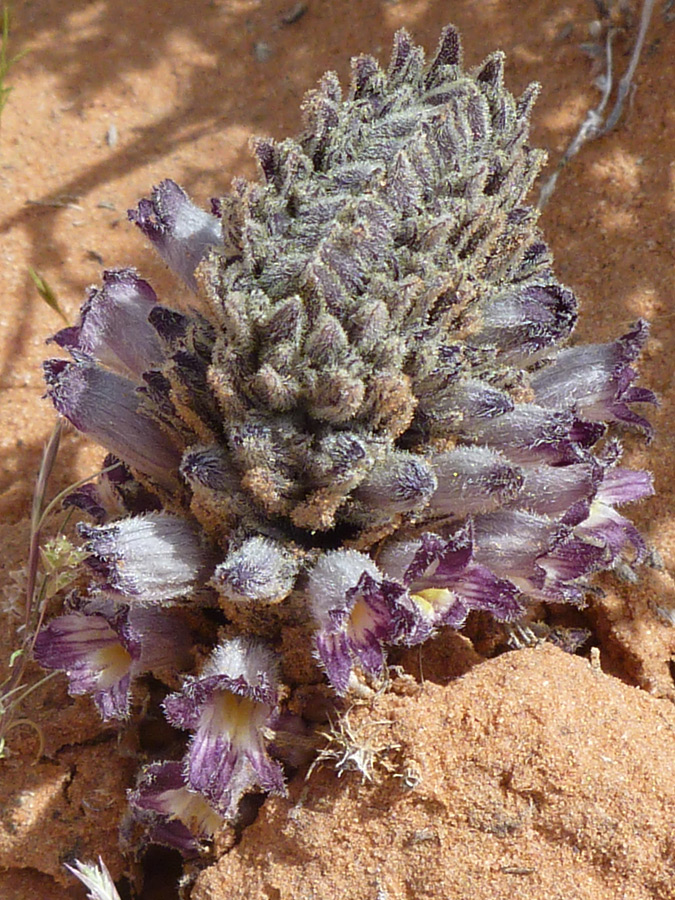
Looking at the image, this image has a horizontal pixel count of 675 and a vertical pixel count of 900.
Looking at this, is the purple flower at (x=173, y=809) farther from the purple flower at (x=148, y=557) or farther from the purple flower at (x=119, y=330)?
the purple flower at (x=119, y=330)

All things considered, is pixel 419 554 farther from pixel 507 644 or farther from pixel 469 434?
A: pixel 507 644

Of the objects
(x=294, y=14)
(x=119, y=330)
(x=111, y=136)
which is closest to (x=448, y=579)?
(x=119, y=330)

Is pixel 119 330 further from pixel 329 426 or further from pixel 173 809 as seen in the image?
pixel 173 809

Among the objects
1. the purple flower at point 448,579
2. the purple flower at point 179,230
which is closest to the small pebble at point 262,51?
the purple flower at point 179,230

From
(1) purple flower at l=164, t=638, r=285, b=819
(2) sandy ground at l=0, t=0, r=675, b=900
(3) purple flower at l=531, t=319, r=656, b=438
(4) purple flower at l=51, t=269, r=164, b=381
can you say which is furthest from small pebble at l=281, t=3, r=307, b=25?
(1) purple flower at l=164, t=638, r=285, b=819

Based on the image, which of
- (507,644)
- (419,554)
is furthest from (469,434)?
(507,644)

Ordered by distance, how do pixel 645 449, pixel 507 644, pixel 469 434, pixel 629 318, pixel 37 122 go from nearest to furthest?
pixel 469 434, pixel 507 644, pixel 645 449, pixel 629 318, pixel 37 122
